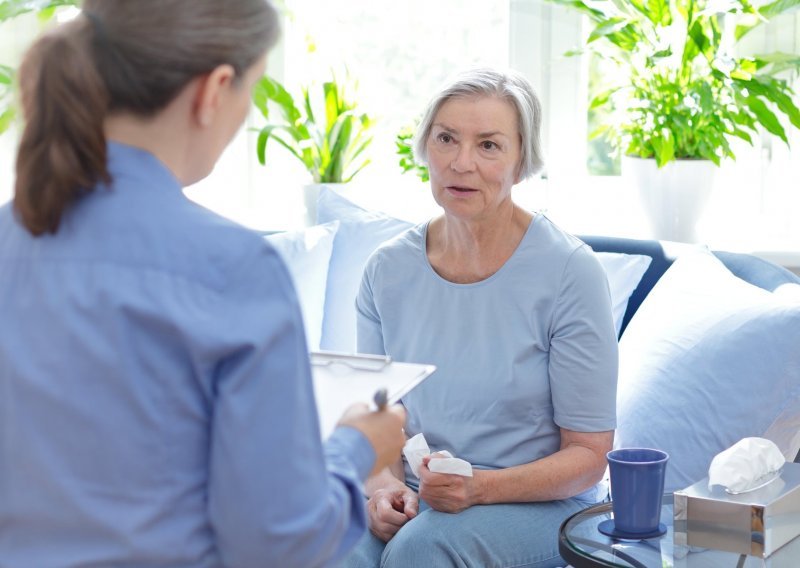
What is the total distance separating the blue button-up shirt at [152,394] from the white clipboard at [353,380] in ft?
0.62

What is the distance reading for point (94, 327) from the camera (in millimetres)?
877

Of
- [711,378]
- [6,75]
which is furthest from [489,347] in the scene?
[6,75]

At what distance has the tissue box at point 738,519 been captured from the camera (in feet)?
4.53

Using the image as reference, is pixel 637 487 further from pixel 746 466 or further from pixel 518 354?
pixel 518 354

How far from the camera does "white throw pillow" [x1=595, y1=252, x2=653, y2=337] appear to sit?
219cm

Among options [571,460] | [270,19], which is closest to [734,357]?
[571,460]

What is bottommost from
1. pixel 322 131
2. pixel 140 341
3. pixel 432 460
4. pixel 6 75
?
pixel 432 460

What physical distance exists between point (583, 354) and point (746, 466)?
373mm

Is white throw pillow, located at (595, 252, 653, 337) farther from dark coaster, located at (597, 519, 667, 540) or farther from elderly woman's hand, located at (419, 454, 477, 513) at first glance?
dark coaster, located at (597, 519, 667, 540)

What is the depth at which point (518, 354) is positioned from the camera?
1.82m

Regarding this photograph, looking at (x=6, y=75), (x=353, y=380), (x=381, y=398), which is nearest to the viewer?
(x=381, y=398)

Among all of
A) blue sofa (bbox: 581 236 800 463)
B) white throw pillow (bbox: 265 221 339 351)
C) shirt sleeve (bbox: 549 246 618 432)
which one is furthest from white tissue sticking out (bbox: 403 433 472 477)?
white throw pillow (bbox: 265 221 339 351)

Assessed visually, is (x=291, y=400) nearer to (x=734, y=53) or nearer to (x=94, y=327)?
(x=94, y=327)

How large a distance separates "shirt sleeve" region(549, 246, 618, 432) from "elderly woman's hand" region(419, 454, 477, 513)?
0.20m
